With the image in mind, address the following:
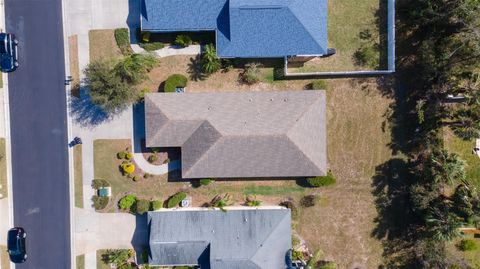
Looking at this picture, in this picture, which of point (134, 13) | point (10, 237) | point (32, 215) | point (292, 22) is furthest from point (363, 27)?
point (10, 237)

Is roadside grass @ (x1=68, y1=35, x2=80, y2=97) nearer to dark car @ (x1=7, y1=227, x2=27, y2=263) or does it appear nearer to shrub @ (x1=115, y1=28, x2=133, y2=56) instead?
shrub @ (x1=115, y1=28, x2=133, y2=56)

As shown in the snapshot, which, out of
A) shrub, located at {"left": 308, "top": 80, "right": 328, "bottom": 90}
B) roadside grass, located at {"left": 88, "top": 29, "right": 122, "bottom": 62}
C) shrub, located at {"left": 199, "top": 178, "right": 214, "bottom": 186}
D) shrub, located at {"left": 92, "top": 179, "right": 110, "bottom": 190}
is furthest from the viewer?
shrub, located at {"left": 92, "top": 179, "right": 110, "bottom": 190}

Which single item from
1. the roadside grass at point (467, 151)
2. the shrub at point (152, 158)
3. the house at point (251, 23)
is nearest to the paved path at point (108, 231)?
the shrub at point (152, 158)

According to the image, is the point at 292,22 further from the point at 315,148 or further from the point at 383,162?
the point at 383,162

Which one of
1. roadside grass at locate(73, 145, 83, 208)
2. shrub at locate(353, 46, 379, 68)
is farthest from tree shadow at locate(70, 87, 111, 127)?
shrub at locate(353, 46, 379, 68)

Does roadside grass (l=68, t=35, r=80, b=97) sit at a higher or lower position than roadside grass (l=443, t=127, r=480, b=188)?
higher

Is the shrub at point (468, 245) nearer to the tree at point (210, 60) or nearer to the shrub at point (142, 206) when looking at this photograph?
the tree at point (210, 60)
